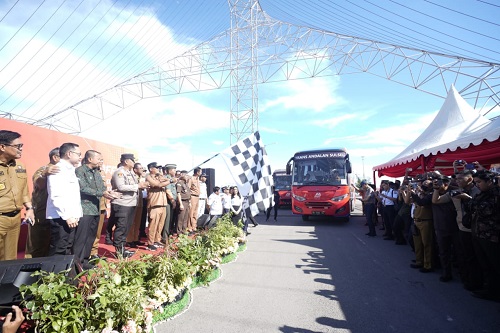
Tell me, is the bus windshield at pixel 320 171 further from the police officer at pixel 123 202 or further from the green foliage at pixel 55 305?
the green foliage at pixel 55 305

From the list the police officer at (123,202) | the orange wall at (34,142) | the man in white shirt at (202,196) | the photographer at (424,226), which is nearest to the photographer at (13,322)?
the police officer at (123,202)

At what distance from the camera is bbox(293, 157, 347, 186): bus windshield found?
10070mm

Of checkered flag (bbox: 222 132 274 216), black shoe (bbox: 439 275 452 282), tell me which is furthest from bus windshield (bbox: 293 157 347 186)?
black shoe (bbox: 439 275 452 282)

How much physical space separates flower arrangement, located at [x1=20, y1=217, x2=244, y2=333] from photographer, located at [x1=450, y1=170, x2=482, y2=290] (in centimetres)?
378

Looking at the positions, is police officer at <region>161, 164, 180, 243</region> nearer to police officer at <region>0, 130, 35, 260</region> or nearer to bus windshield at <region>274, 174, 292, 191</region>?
police officer at <region>0, 130, 35, 260</region>

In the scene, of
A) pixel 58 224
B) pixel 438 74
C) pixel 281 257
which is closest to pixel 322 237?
pixel 281 257

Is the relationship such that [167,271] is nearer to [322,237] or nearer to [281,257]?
[281,257]

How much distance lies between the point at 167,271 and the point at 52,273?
1259 mm

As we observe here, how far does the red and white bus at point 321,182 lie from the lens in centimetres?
968

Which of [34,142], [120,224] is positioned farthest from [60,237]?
[34,142]

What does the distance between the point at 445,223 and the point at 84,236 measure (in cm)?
518

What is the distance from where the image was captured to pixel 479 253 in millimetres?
3428

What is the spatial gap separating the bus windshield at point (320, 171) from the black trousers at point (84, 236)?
7.72 metres

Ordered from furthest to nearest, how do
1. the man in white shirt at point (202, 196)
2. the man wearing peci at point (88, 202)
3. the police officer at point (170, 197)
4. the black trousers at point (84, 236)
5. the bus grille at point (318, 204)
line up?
the bus grille at point (318, 204) < the man in white shirt at point (202, 196) < the police officer at point (170, 197) < the man wearing peci at point (88, 202) < the black trousers at point (84, 236)
